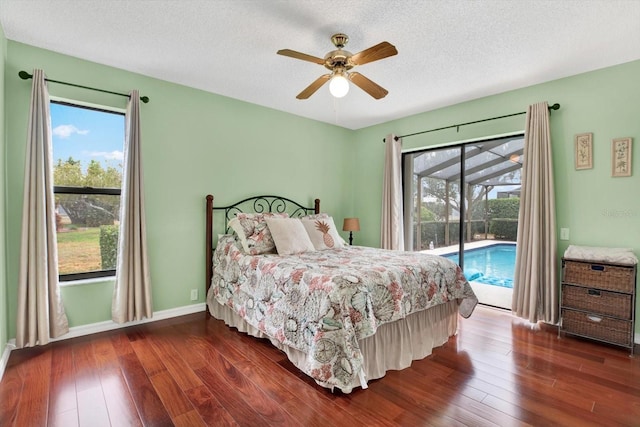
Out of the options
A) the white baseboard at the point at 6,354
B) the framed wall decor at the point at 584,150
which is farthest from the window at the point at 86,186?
the framed wall decor at the point at 584,150

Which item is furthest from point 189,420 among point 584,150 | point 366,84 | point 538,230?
point 584,150

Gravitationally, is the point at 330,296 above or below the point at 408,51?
below

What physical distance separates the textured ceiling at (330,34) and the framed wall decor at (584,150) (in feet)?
2.18

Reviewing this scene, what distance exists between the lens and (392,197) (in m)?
4.58

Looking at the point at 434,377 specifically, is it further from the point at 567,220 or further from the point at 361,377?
the point at 567,220

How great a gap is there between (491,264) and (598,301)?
1.42 m

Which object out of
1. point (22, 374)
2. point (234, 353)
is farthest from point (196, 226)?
point (22, 374)

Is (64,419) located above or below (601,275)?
below

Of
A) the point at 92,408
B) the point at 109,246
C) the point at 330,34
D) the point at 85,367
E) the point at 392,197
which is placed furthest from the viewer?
the point at 392,197

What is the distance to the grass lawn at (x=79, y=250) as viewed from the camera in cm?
291

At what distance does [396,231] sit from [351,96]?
2.01m

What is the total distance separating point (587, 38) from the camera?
248 cm

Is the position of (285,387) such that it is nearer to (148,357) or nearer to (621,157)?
(148,357)

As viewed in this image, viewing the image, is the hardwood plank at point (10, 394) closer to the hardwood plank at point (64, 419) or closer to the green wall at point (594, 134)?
the hardwood plank at point (64, 419)
